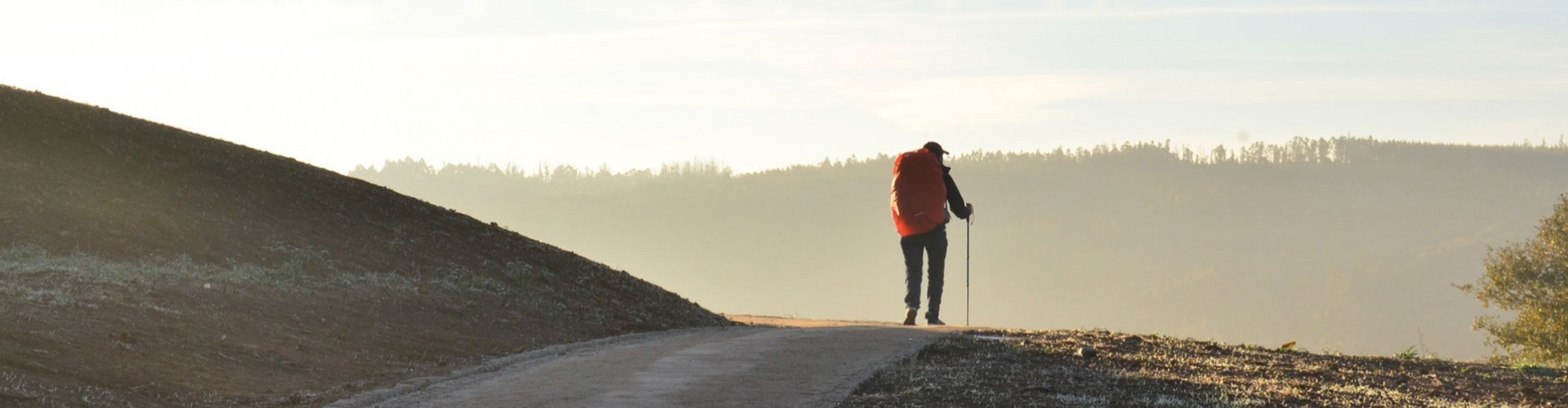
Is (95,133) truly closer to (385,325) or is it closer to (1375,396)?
(385,325)

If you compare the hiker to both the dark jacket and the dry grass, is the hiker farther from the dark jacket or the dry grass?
the dry grass

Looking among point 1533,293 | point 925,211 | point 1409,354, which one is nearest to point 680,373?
point 925,211

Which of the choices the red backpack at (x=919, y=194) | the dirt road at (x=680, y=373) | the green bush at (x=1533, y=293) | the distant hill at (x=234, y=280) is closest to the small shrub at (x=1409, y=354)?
the dirt road at (x=680, y=373)

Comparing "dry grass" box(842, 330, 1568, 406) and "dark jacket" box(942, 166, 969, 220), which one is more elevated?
"dark jacket" box(942, 166, 969, 220)

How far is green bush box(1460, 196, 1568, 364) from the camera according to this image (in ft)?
158

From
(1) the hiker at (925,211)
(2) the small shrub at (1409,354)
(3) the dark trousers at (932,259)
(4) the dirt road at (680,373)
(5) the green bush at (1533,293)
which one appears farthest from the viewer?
(5) the green bush at (1533,293)

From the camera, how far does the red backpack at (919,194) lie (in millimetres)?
22031

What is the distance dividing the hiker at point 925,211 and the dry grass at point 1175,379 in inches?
187

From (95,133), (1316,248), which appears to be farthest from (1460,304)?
(95,133)

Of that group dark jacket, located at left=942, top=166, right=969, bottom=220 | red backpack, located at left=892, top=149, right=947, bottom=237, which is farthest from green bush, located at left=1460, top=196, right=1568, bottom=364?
red backpack, located at left=892, top=149, right=947, bottom=237

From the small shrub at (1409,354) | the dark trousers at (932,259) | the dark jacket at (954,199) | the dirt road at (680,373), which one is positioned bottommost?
the dirt road at (680,373)

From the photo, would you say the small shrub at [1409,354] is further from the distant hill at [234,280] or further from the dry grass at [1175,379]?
the distant hill at [234,280]

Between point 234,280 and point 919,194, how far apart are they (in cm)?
929

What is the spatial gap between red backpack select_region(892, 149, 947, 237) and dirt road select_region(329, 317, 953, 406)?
4095 mm
